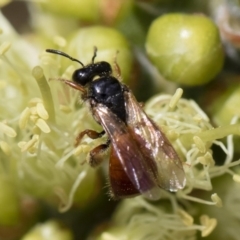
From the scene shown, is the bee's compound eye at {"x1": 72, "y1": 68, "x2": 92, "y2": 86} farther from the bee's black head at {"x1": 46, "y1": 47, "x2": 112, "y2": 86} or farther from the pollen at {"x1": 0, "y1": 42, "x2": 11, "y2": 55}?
the pollen at {"x1": 0, "y1": 42, "x2": 11, "y2": 55}

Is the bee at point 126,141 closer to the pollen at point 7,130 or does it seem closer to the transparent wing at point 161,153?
the transparent wing at point 161,153

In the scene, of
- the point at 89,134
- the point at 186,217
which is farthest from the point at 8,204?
the point at 186,217

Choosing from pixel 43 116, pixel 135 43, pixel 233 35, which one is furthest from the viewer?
pixel 135 43

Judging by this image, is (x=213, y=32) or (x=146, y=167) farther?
(x=213, y=32)

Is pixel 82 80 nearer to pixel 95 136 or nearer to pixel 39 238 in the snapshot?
pixel 95 136

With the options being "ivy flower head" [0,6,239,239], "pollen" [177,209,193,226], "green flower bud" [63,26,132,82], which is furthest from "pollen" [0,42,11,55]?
"pollen" [177,209,193,226]

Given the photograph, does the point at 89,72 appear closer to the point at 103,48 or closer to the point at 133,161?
the point at 103,48

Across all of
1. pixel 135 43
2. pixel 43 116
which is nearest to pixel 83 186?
pixel 43 116
